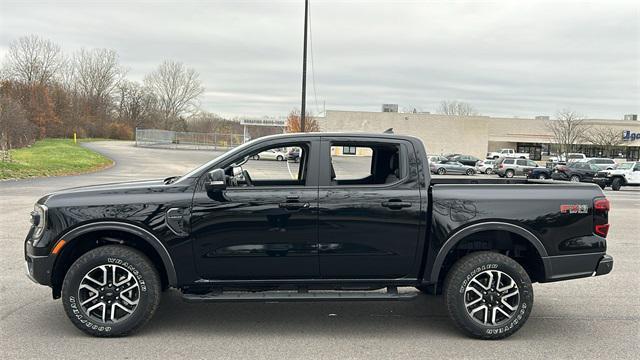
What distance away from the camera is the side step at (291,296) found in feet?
14.1

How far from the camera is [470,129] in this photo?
66312 millimetres

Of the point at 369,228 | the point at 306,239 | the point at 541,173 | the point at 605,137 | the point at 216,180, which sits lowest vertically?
the point at 541,173

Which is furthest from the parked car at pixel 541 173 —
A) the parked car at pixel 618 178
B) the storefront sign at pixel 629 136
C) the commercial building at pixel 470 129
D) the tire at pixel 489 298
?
the storefront sign at pixel 629 136

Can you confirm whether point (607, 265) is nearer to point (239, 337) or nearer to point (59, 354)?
point (239, 337)

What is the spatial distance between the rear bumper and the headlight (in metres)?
4.46

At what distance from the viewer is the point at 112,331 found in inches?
167

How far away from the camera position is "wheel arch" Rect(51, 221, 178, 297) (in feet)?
13.9

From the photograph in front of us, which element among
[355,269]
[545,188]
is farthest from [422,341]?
[545,188]

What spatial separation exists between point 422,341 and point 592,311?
223 cm

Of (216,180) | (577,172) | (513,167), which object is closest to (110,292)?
(216,180)

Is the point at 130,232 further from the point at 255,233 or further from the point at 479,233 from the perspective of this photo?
the point at 479,233

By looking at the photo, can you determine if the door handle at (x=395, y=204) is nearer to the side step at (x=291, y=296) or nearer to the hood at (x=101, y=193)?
the side step at (x=291, y=296)

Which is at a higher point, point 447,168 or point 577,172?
point 577,172

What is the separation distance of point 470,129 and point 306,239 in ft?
215
